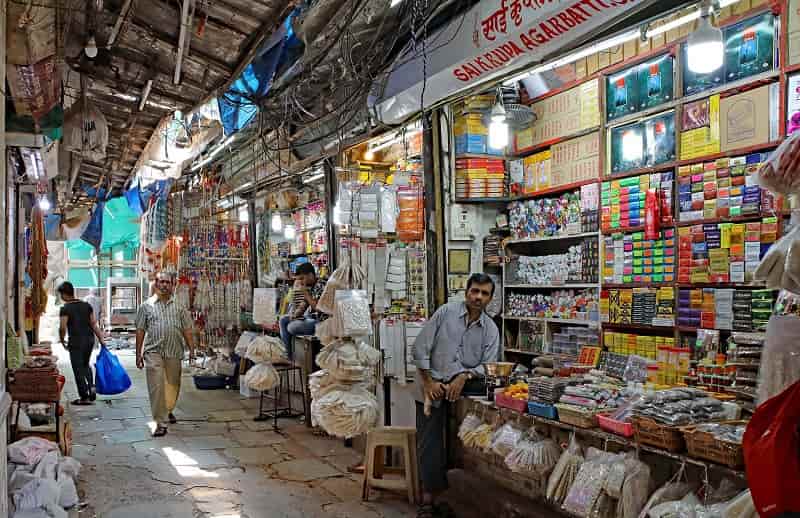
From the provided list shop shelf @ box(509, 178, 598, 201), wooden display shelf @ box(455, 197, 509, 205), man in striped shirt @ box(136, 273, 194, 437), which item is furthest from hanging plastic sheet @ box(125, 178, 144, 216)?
shop shelf @ box(509, 178, 598, 201)

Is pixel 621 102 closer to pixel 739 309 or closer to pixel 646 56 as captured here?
pixel 646 56

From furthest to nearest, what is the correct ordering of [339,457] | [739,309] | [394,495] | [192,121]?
1. [192,121]
2. [339,457]
3. [394,495]
4. [739,309]

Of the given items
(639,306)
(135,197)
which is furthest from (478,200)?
(135,197)

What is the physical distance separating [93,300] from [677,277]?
17400 millimetres

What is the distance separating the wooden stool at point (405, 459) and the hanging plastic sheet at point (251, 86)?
321cm

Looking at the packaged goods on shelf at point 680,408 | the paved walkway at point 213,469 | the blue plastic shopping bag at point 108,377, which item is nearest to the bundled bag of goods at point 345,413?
the paved walkway at point 213,469

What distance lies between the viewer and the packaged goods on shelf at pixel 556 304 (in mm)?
6243

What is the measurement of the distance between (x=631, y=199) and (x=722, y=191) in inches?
32.0

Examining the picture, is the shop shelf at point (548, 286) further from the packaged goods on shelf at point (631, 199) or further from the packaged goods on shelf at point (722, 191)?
the packaged goods on shelf at point (722, 191)

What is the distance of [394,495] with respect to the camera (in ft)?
17.9

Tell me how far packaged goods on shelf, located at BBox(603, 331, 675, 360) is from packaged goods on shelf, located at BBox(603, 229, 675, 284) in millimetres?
460

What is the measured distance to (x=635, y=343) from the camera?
5.75m

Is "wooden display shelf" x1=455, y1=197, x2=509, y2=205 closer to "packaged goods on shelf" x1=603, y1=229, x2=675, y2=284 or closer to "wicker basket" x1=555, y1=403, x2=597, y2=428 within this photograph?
"packaged goods on shelf" x1=603, y1=229, x2=675, y2=284

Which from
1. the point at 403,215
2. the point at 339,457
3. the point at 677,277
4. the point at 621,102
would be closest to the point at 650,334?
the point at 677,277
